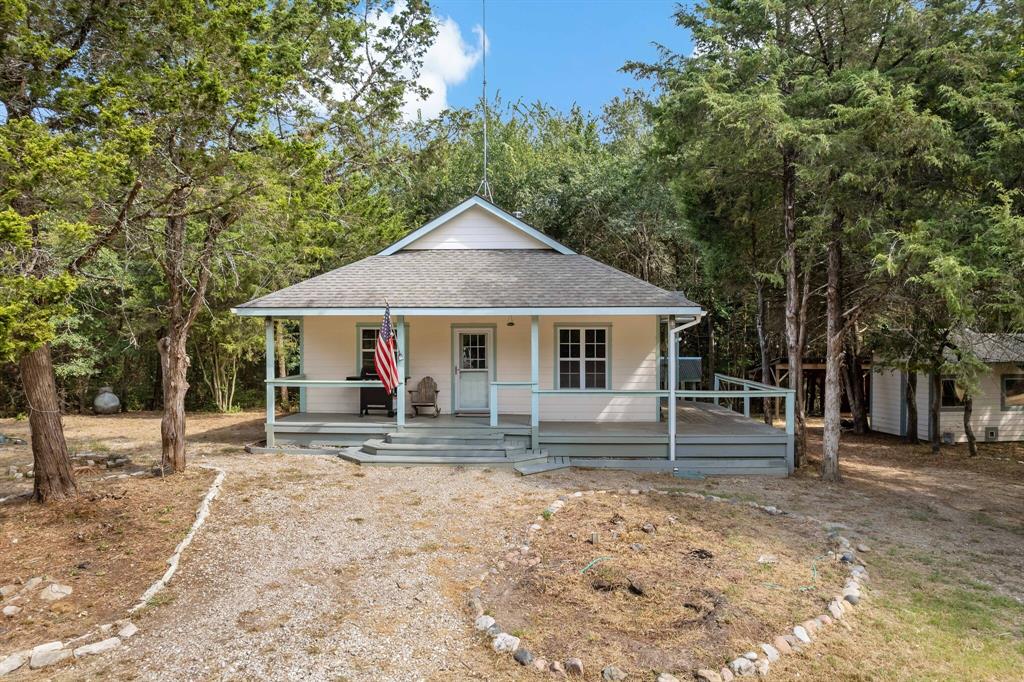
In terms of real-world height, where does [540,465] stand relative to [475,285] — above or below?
below

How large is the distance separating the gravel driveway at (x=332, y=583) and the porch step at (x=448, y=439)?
63.9 inches

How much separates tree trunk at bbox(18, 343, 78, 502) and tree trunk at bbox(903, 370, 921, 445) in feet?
60.2

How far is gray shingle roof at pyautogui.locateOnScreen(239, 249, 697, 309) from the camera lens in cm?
1114

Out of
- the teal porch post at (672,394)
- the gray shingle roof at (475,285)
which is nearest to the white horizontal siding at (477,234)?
the gray shingle roof at (475,285)

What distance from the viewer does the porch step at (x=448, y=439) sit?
34.4ft

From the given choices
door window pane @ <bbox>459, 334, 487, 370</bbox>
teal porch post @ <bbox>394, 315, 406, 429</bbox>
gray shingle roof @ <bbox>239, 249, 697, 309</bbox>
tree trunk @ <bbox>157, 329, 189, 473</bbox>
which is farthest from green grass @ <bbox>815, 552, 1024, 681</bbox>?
tree trunk @ <bbox>157, 329, 189, 473</bbox>

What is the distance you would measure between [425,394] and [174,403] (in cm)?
495

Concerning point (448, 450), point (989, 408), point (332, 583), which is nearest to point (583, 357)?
point (448, 450)

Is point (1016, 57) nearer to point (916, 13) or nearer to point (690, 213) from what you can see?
point (916, 13)

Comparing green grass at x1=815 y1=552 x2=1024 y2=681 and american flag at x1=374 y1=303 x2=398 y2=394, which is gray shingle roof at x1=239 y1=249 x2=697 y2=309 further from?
green grass at x1=815 y1=552 x2=1024 y2=681

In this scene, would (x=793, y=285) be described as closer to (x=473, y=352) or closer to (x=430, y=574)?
(x=473, y=352)

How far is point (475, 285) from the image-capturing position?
12.0m

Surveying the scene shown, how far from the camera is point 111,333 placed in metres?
19.1

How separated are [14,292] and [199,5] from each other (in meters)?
3.78
